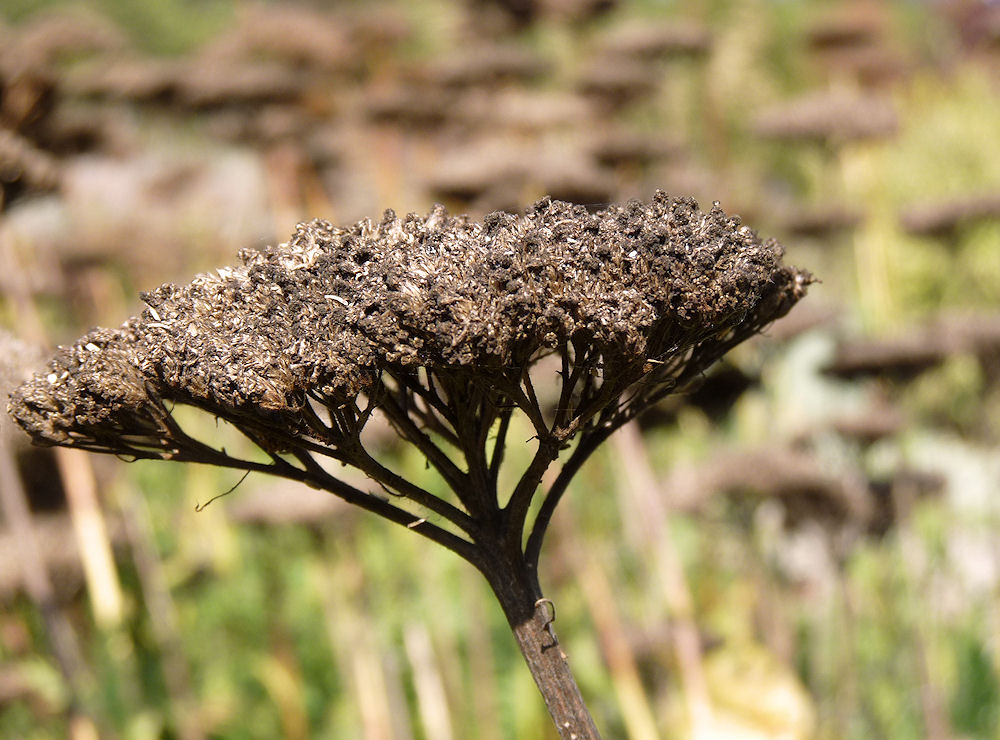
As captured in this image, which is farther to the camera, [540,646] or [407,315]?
[540,646]

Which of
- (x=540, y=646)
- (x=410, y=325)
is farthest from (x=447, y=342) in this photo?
(x=540, y=646)

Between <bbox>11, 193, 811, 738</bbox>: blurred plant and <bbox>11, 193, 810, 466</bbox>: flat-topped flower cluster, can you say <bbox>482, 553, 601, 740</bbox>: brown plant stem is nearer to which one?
<bbox>11, 193, 811, 738</bbox>: blurred plant

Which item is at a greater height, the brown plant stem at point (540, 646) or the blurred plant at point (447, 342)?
the blurred plant at point (447, 342)

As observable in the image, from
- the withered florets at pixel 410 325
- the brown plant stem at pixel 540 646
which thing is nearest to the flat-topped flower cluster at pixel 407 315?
the withered florets at pixel 410 325

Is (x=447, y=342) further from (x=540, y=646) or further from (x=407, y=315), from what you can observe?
(x=540, y=646)

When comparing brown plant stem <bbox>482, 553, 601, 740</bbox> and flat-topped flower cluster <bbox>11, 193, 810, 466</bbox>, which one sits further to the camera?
brown plant stem <bbox>482, 553, 601, 740</bbox>

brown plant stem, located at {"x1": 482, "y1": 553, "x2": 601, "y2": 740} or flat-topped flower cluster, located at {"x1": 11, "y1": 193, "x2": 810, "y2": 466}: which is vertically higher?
flat-topped flower cluster, located at {"x1": 11, "y1": 193, "x2": 810, "y2": 466}

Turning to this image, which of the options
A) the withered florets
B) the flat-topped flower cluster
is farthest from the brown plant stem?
the flat-topped flower cluster

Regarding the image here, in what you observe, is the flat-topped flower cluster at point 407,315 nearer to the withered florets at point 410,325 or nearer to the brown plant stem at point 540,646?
the withered florets at point 410,325
